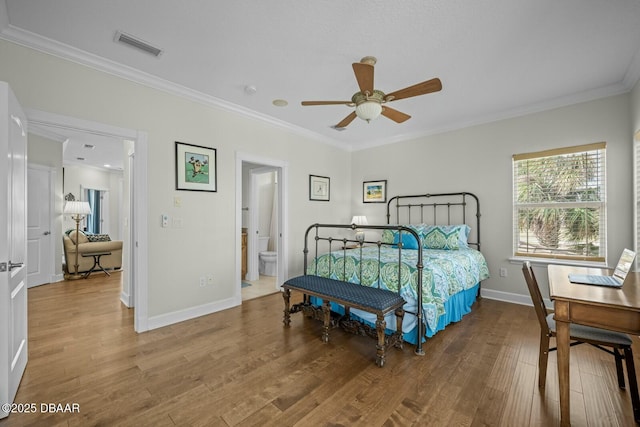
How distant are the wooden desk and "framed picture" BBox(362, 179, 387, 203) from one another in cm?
362

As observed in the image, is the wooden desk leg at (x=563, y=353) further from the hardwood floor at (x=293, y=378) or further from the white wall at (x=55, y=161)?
the white wall at (x=55, y=161)

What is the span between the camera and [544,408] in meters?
1.74

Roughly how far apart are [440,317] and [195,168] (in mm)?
3193

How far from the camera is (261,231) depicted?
6203mm

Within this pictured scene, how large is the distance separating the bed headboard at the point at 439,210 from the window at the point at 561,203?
0.52 meters

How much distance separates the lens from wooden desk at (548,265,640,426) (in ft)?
4.46

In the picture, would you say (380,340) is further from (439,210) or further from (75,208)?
(75,208)

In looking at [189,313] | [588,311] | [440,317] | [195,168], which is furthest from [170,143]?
[588,311]

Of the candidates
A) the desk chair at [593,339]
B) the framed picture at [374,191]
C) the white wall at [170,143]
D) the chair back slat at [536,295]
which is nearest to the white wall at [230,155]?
the white wall at [170,143]

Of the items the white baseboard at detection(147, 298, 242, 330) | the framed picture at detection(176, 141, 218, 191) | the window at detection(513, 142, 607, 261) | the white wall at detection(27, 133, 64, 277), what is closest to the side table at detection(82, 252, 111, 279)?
the white wall at detection(27, 133, 64, 277)

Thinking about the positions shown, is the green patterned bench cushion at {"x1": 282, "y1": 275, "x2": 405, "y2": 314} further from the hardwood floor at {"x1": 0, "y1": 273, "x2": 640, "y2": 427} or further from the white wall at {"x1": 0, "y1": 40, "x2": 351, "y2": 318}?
the white wall at {"x1": 0, "y1": 40, "x2": 351, "y2": 318}

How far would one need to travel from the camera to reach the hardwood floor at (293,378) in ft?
5.54

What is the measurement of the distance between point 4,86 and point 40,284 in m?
4.63

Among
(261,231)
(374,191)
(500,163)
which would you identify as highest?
(500,163)
